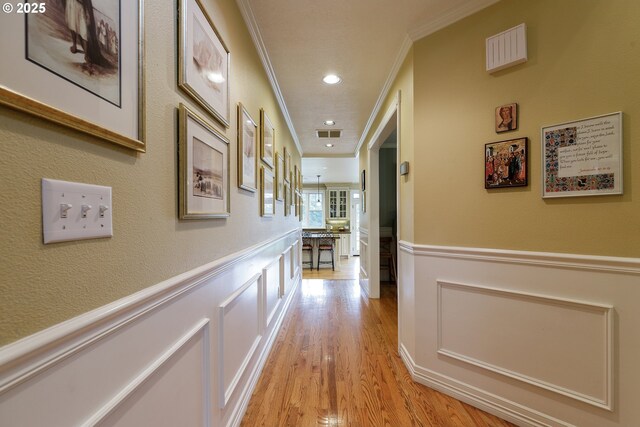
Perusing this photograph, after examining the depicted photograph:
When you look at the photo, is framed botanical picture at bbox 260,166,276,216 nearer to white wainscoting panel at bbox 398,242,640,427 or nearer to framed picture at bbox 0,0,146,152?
white wainscoting panel at bbox 398,242,640,427

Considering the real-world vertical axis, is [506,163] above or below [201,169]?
above

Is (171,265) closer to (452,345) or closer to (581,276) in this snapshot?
(452,345)

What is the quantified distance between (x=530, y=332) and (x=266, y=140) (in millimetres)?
2232

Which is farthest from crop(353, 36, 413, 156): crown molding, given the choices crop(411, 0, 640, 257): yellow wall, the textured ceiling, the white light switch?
the white light switch

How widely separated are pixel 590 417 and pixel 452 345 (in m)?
0.65

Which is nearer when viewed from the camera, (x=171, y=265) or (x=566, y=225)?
(x=171, y=265)

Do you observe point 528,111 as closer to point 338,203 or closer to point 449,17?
point 449,17

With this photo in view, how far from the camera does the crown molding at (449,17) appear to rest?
1.62 m

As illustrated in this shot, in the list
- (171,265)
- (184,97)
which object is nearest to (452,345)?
(171,265)

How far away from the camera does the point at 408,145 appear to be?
2.04 m

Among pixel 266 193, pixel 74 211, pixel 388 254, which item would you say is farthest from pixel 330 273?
pixel 74 211

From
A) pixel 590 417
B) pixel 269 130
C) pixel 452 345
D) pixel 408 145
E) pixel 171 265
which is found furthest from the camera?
pixel 269 130

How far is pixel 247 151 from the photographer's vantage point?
1.71 meters

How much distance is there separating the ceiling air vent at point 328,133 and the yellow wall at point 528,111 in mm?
2274
